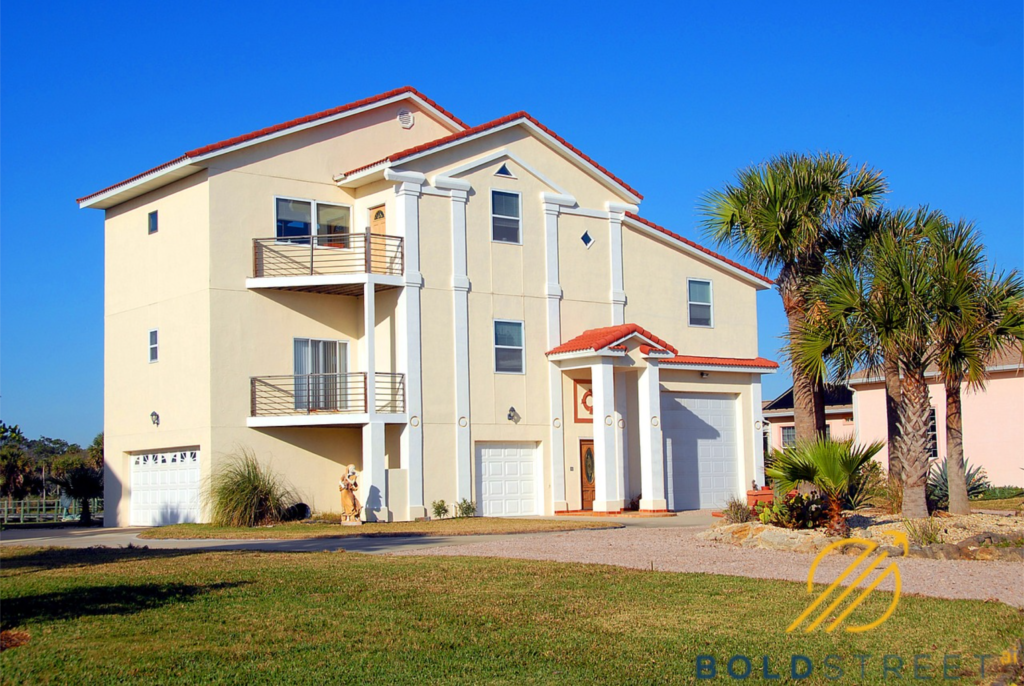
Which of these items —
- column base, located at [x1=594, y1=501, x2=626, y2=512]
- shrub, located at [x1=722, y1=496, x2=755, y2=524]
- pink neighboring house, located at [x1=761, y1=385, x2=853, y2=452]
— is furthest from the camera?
pink neighboring house, located at [x1=761, y1=385, x2=853, y2=452]

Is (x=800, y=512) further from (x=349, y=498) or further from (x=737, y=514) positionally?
(x=349, y=498)

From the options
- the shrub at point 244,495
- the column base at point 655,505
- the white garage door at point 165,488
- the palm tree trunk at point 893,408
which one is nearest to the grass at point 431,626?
the palm tree trunk at point 893,408

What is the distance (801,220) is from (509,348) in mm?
8251

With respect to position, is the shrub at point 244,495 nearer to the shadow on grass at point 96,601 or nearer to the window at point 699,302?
the shadow on grass at point 96,601

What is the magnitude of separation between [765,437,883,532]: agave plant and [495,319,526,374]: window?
1167 cm

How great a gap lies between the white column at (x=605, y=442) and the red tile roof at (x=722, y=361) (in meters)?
2.68

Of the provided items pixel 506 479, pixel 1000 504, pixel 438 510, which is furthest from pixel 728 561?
pixel 1000 504

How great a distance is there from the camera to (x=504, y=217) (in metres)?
28.9

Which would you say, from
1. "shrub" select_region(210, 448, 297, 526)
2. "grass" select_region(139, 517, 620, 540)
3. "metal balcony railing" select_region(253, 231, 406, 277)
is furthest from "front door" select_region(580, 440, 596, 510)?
"shrub" select_region(210, 448, 297, 526)

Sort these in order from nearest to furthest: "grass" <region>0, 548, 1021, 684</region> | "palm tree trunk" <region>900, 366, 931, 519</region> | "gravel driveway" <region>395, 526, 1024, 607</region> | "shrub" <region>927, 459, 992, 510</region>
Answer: "grass" <region>0, 548, 1021, 684</region> < "gravel driveway" <region>395, 526, 1024, 607</region> < "palm tree trunk" <region>900, 366, 931, 519</region> < "shrub" <region>927, 459, 992, 510</region>

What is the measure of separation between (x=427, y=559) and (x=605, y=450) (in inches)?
534

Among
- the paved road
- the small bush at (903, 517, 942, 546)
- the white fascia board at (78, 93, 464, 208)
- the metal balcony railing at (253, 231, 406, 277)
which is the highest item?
the white fascia board at (78, 93, 464, 208)

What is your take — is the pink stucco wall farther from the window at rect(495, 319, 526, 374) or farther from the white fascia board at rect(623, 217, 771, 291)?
the window at rect(495, 319, 526, 374)

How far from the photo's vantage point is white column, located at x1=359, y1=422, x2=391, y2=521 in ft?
A: 83.3
